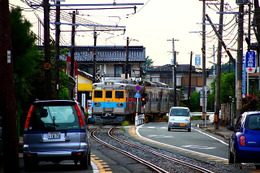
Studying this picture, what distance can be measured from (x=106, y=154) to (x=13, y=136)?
8.79 meters

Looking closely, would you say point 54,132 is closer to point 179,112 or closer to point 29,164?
point 29,164

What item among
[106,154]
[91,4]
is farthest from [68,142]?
[91,4]

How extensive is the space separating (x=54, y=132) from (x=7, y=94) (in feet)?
8.86

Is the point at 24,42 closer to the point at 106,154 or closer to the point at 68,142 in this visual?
the point at 68,142

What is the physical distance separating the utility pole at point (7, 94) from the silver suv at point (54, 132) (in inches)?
86.0

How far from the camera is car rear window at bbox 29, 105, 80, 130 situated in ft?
47.7

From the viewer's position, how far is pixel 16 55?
15.6 m

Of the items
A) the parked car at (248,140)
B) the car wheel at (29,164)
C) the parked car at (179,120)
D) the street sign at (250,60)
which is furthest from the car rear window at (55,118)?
the parked car at (179,120)

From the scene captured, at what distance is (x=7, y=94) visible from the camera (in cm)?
1211

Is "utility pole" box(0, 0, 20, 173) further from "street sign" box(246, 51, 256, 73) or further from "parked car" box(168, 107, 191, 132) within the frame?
"parked car" box(168, 107, 191, 132)

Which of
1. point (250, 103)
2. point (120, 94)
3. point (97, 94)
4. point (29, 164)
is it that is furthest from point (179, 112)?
point (29, 164)

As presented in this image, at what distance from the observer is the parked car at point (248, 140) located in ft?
49.9

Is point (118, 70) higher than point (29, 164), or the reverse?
point (118, 70)

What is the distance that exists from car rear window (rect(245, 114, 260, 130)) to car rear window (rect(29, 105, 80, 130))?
4.42 meters
